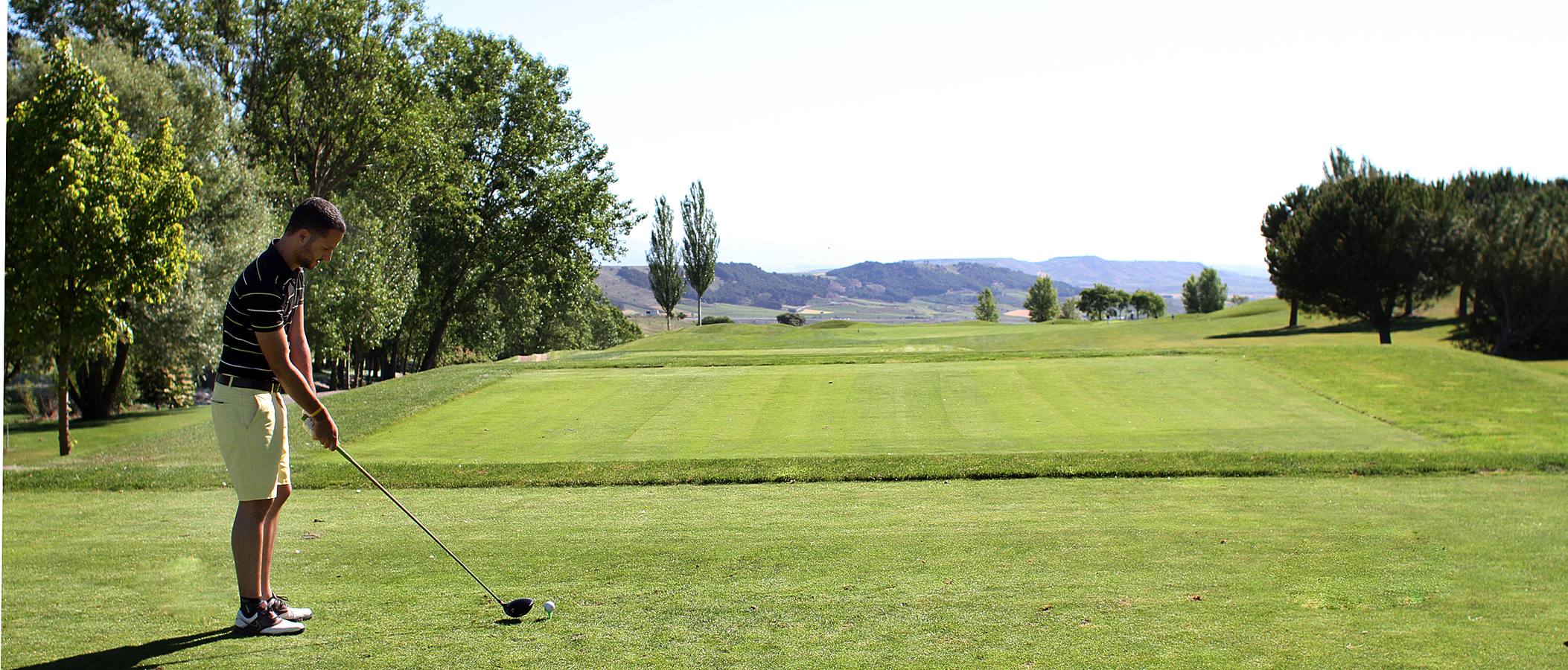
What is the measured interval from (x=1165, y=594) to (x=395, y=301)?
36562 millimetres

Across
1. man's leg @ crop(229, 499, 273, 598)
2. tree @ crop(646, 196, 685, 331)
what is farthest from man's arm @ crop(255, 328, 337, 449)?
tree @ crop(646, 196, 685, 331)

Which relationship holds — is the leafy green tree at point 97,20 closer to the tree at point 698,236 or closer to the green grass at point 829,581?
the green grass at point 829,581

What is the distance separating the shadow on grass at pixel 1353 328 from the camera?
55062mm

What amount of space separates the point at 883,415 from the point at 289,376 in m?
13.0

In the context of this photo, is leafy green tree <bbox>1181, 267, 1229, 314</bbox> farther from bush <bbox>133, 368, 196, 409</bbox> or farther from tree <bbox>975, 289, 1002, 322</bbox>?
bush <bbox>133, 368, 196, 409</bbox>

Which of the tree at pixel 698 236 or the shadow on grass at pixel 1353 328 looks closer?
the shadow on grass at pixel 1353 328

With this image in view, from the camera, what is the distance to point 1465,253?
157ft

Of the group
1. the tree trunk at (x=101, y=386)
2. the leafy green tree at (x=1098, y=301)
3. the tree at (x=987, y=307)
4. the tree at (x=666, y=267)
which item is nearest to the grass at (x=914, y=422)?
the tree trunk at (x=101, y=386)

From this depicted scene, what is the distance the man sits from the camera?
5.68 meters

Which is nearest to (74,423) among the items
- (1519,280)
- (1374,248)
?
(1374,248)

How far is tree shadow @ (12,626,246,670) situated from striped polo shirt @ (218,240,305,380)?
54.2 inches

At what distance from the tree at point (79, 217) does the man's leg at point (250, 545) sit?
1564 centimetres

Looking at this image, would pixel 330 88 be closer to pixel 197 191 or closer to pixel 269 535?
pixel 197 191

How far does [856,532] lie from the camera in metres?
8.55
